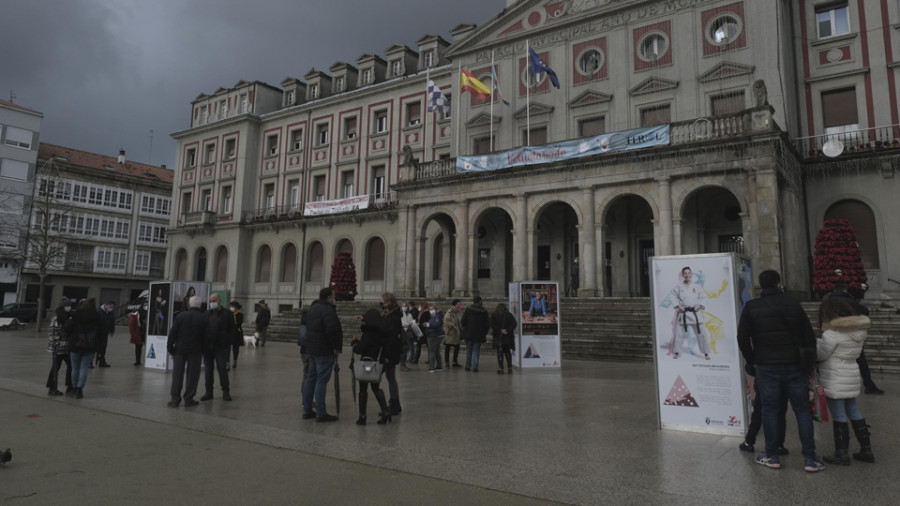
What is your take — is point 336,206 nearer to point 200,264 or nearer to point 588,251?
point 200,264

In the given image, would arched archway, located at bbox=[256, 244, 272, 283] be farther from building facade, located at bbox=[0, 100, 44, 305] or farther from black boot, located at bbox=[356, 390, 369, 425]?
black boot, located at bbox=[356, 390, 369, 425]

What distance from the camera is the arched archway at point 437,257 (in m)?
26.2

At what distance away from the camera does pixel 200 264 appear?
42.0 metres

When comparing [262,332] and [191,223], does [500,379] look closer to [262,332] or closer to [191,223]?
[262,332]

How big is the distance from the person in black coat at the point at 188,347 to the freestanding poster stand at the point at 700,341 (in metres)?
6.96

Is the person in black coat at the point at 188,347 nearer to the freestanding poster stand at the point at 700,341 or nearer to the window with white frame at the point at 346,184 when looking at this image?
the freestanding poster stand at the point at 700,341

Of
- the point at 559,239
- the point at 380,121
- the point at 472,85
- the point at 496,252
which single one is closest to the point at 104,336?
the point at 472,85

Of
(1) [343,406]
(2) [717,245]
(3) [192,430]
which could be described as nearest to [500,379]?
(1) [343,406]

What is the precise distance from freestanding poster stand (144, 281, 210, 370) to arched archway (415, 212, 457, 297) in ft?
43.2

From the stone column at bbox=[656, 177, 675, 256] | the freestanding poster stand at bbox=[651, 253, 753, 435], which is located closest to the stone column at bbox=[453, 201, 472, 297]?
the stone column at bbox=[656, 177, 675, 256]

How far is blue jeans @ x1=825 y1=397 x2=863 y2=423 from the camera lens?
539 centimetres

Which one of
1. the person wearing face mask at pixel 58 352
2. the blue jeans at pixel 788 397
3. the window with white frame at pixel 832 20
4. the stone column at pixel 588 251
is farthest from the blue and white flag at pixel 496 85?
the blue jeans at pixel 788 397

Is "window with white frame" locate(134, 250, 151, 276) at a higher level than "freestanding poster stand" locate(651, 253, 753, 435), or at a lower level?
higher

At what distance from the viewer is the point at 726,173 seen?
1972cm
